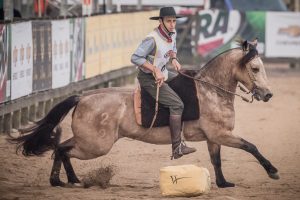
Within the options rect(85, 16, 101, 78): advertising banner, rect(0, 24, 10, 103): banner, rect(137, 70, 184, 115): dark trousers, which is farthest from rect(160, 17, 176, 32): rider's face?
rect(85, 16, 101, 78): advertising banner

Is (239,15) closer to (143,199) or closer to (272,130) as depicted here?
(272,130)

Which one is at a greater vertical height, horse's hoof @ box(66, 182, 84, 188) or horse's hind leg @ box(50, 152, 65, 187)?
horse's hind leg @ box(50, 152, 65, 187)

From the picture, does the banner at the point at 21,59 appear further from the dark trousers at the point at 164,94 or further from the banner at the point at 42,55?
the dark trousers at the point at 164,94

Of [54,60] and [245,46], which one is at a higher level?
[245,46]

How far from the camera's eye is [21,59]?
14.9 meters

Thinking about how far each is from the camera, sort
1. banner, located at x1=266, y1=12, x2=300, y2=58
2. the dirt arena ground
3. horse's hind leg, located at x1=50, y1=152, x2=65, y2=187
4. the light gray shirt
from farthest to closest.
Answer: banner, located at x1=266, y1=12, x2=300, y2=58 < horse's hind leg, located at x1=50, y1=152, x2=65, y2=187 < the light gray shirt < the dirt arena ground

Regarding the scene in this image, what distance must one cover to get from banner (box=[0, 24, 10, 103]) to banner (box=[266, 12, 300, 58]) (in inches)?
522

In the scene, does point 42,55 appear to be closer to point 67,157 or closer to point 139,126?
point 67,157

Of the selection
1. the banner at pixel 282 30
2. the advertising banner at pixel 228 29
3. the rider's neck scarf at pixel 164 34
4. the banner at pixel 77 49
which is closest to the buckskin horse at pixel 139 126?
the rider's neck scarf at pixel 164 34

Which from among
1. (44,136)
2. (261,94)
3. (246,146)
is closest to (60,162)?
(44,136)

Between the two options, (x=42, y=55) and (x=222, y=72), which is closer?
(x=222, y=72)

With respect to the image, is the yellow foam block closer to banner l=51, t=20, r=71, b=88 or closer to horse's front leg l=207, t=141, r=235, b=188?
horse's front leg l=207, t=141, r=235, b=188

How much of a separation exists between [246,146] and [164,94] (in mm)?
1121

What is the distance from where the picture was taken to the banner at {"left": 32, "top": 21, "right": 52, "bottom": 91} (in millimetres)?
15664
